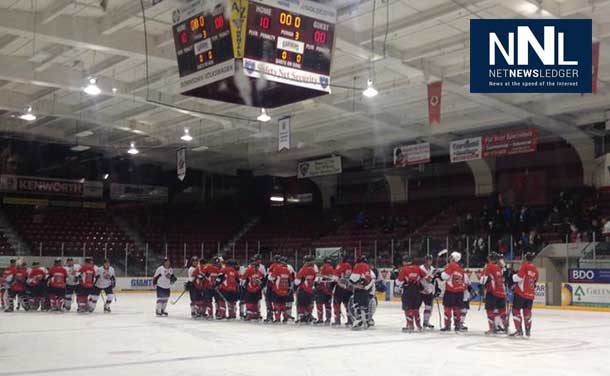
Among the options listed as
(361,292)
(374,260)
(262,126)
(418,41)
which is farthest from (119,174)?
(361,292)

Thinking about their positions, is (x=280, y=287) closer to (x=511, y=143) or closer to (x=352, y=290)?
(x=352, y=290)

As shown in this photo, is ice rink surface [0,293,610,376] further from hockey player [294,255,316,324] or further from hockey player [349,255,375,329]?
hockey player [294,255,316,324]

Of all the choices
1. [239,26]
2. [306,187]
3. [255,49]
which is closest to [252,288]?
[255,49]

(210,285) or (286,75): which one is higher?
(286,75)

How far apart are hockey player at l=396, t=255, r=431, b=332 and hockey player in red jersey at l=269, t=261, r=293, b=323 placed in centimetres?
242

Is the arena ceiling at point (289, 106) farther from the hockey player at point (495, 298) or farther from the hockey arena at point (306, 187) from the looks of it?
the hockey player at point (495, 298)

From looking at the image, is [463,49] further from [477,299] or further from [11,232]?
[11,232]

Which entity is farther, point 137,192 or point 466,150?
point 137,192

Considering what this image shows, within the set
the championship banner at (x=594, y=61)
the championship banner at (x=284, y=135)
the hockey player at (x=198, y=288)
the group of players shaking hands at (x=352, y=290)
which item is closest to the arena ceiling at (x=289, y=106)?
the championship banner at (x=594, y=61)

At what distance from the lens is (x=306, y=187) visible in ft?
124

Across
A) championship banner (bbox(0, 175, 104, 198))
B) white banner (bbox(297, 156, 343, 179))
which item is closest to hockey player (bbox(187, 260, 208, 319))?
white banner (bbox(297, 156, 343, 179))

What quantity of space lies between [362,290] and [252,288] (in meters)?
2.51

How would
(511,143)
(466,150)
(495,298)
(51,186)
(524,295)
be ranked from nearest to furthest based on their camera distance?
(524,295) → (495,298) → (511,143) → (466,150) → (51,186)

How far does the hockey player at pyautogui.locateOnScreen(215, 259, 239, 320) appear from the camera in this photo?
576 inches
